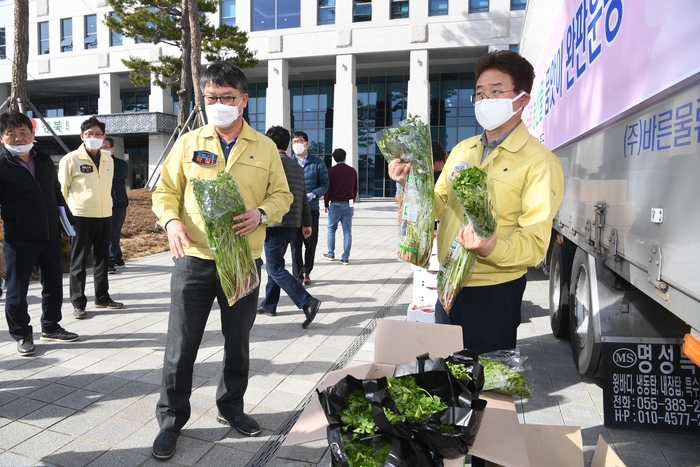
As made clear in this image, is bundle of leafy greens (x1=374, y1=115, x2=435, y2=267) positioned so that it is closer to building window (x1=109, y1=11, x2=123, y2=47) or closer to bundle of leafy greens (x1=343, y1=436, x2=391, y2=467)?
bundle of leafy greens (x1=343, y1=436, x2=391, y2=467)

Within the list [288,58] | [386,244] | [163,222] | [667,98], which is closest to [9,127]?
[163,222]

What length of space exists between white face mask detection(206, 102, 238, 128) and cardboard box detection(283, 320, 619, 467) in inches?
63.0

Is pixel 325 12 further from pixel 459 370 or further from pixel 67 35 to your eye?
pixel 459 370

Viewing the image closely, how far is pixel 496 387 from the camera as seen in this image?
1.84m

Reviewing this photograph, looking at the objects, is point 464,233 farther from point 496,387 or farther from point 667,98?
point 667,98

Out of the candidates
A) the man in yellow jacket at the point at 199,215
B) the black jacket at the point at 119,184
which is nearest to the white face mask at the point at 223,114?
the man in yellow jacket at the point at 199,215

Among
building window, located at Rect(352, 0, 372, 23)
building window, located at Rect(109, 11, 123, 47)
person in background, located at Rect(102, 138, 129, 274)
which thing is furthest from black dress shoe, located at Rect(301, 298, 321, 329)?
building window, located at Rect(109, 11, 123, 47)

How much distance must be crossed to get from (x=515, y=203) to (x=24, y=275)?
4415 mm

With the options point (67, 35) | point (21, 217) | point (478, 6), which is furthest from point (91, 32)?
point (21, 217)

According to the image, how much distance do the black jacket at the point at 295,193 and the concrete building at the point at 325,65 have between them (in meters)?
21.9

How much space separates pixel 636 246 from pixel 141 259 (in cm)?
939

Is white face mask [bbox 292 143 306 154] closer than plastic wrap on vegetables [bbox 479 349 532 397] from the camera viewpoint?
No

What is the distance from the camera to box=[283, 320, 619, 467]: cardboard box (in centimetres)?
161

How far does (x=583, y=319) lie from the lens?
4.08 m
